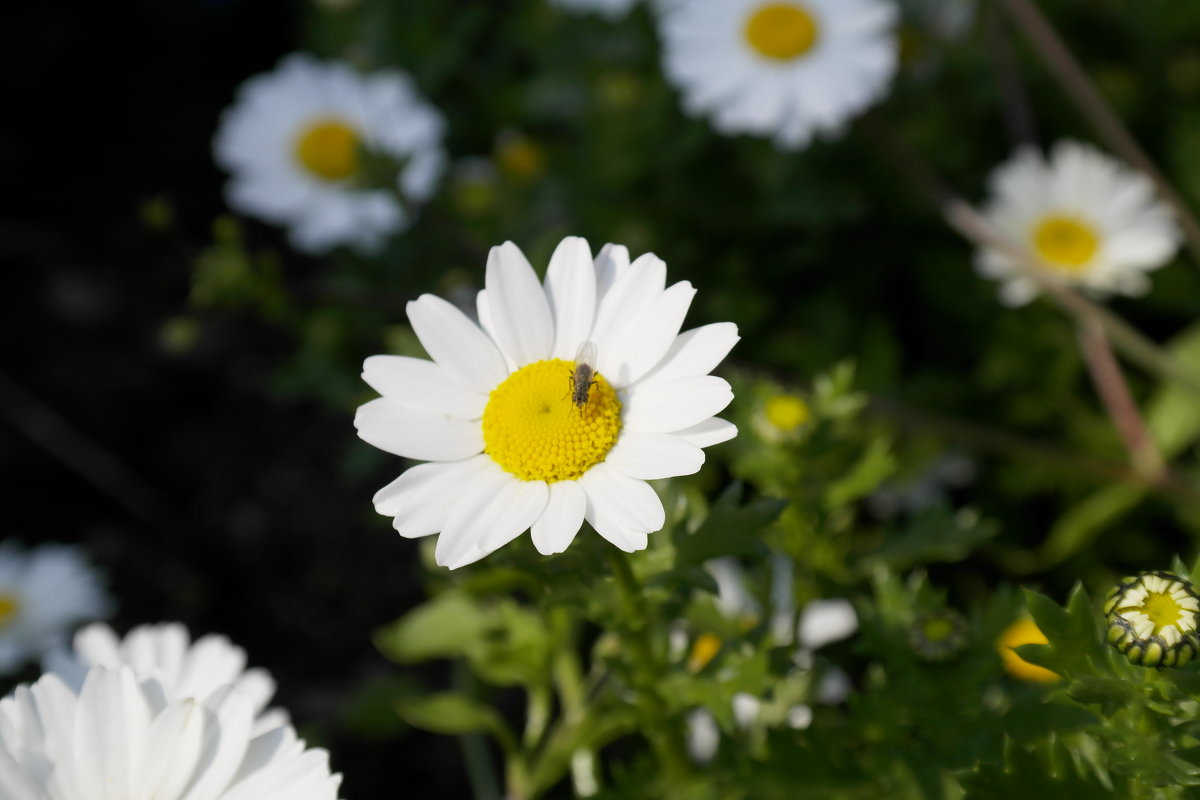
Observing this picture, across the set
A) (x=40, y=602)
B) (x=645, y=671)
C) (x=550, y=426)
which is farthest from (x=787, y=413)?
(x=40, y=602)

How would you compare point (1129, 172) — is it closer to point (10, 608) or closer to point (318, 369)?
point (318, 369)

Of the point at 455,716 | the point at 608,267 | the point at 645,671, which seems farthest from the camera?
the point at 455,716

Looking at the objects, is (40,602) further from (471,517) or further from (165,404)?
(471,517)

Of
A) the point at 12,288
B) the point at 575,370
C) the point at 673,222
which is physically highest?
the point at 12,288

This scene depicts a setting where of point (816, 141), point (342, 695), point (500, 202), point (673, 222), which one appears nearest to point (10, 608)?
point (342, 695)

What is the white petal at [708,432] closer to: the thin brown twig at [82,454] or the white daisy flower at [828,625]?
the white daisy flower at [828,625]
